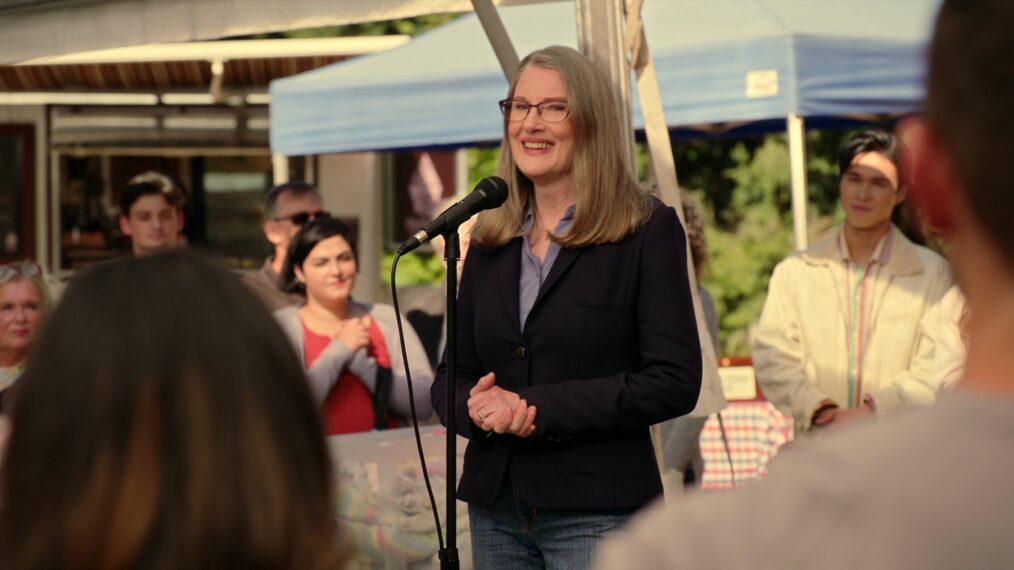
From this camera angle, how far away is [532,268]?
322 centimetres

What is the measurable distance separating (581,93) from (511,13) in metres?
4.55

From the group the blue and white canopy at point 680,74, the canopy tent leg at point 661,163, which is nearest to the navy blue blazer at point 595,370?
the canopy tent leg at point 661,163

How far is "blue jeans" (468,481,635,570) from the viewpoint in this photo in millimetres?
3008

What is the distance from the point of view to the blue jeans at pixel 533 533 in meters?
3.01

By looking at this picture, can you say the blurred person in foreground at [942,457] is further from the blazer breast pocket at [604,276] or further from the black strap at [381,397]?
the black strap at [381,397]

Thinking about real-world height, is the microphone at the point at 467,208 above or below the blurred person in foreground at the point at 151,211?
below

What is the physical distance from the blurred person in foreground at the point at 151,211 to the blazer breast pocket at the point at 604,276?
3.03 meters

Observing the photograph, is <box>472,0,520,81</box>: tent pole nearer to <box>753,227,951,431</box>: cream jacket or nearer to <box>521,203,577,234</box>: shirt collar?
<box>521,203,577,234</box>: shirt collar

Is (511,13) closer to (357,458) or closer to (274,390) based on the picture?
(357,458)

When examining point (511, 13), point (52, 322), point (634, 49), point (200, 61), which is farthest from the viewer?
point (200, 61)

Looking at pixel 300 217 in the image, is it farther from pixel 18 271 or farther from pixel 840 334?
pixel 840 334

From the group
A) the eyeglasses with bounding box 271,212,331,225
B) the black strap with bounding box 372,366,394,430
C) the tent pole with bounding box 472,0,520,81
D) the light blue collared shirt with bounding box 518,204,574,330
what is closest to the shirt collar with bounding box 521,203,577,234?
the light blue collared shirt with bounding box 518,204,574,330

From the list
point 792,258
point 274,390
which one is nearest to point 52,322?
point 274,390

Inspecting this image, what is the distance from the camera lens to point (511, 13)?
770 cm
